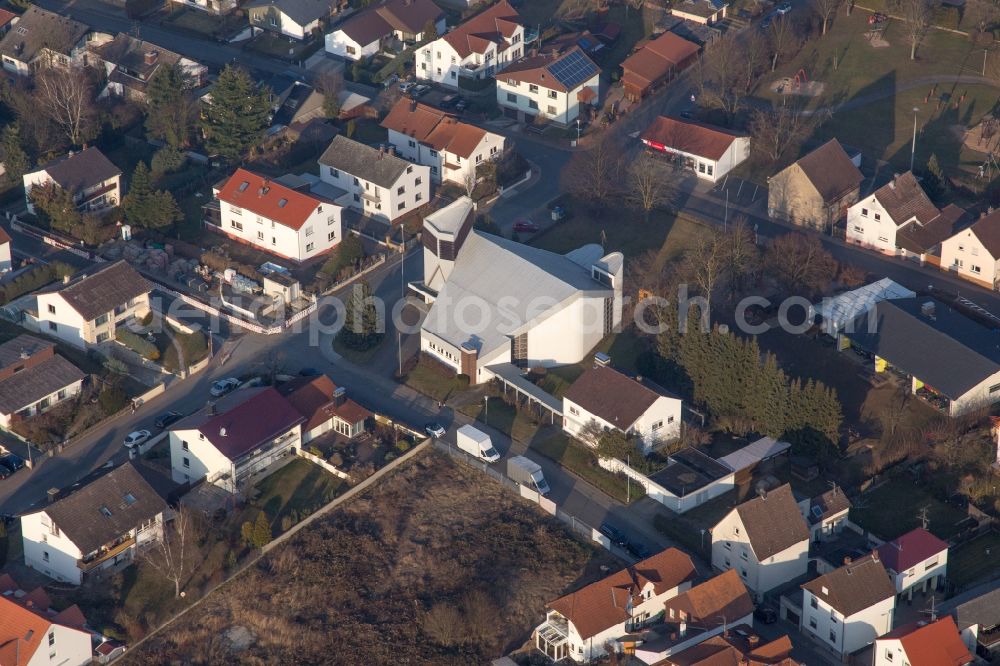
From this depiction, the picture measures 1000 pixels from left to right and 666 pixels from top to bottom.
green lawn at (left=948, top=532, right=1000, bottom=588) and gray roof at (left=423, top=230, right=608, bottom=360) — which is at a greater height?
gray roof at (left=423, top=230, right=608, bottom=360)

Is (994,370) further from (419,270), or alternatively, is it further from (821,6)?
(821,6)

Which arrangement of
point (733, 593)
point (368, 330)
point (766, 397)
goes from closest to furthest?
1. point (733, 593)
2. point (766, 397)
3. point (368, 330)

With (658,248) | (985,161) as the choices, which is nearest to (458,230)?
(658,248)

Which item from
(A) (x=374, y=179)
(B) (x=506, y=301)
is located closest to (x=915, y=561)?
(B) (x=506, y=301)

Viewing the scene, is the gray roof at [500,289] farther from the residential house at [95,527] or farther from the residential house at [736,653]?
the residential house at [736,653]

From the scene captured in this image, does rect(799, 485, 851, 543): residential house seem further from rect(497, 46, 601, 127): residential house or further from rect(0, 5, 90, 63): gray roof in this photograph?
rect(0, 5, 90, 63): gray roof

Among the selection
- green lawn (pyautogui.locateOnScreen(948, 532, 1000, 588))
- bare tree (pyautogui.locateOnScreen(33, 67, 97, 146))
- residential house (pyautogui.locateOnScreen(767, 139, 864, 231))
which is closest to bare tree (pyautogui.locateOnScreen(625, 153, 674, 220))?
residential house (pyautogui.locateOnScreen(767, 139, 864, 231))
